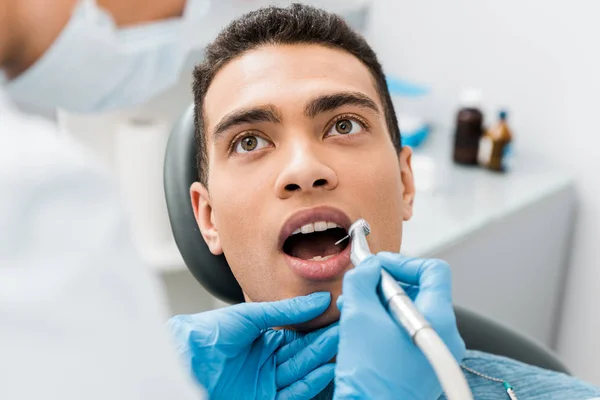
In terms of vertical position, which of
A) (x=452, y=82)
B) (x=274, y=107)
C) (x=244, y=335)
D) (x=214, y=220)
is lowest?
(x=244, y=335)

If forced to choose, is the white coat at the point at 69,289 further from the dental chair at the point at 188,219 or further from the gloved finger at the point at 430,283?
the dental chair at the point at 188,219

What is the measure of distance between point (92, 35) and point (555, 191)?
61.6 inches

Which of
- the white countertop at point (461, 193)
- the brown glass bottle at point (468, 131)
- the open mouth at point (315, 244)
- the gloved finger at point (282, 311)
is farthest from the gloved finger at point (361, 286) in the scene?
the brown glass bottle at point (468, 131)

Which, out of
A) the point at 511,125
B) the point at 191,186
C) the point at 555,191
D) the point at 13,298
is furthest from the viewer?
the point at 511,125

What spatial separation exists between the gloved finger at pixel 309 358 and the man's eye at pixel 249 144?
1.06 ft

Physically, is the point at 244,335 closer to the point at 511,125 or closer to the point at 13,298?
the point at 13,298

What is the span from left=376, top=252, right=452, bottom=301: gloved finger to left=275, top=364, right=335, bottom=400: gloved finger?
21 centimetres

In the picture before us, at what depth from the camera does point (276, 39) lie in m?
1.21

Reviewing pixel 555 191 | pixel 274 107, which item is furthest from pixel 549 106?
pixel 274 107

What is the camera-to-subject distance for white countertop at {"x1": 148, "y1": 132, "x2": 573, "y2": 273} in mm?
1773

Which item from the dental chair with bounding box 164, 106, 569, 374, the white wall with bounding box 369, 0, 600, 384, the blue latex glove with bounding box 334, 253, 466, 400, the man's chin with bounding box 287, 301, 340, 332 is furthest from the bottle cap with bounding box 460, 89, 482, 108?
the blue latex glove with bounding box 334, 253, 466, 400

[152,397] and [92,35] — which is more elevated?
[92,35]

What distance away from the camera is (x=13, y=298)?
55 centimetres

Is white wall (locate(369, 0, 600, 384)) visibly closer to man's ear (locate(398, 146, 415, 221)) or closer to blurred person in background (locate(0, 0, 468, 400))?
man's ear (locate(398, 146, 415, 221))
